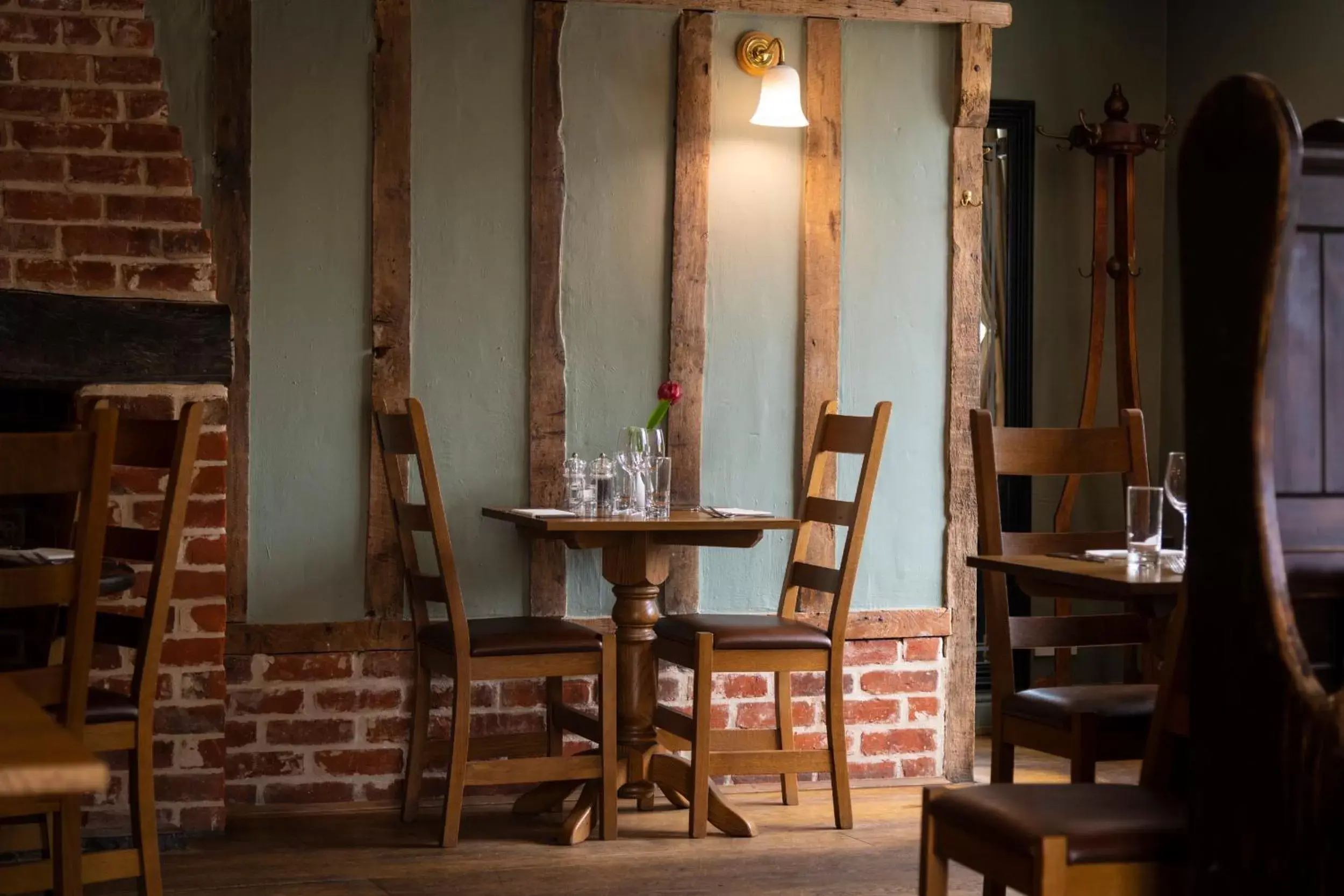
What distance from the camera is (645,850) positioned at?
12.0 feet

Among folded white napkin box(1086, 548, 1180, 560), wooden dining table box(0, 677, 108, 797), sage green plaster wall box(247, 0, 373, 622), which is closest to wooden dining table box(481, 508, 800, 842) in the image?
sage green plaster wall box(247, 0, 373, 622)

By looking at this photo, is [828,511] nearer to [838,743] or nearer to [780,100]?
[838,743]

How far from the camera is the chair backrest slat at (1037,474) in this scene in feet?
10.5

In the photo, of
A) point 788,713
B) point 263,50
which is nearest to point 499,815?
point 788,713

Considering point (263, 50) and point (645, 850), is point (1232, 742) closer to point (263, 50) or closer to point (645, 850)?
point (645, 850)

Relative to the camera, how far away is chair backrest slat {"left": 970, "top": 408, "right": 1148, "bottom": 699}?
Answer: 319cm

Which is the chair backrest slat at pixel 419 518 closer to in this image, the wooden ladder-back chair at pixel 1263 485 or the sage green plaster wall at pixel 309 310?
the sage green plaster wall at pixel 309 310

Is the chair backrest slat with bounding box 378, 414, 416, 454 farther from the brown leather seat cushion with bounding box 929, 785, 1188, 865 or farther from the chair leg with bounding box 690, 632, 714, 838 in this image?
the brown leather seat cushion with bounding box 929, 785, 1188, 865

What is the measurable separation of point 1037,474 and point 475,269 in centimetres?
173

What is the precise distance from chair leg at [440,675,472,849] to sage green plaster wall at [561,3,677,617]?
2.20 feet

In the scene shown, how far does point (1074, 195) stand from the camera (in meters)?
5.45

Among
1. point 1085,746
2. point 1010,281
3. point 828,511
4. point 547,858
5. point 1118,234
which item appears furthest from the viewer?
point 1010,281

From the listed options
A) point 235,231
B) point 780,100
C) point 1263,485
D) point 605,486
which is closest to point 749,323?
point 780,100

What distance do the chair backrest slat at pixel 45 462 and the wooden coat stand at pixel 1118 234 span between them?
3.42 meters
